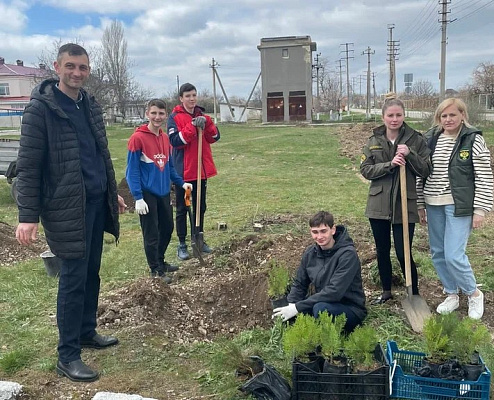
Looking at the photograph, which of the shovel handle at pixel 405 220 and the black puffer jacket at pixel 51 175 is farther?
the shovel handle at pixel 405 220

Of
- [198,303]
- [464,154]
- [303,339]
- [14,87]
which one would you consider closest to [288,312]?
[303,339]

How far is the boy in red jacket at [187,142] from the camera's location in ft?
19.4

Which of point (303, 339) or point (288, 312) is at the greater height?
point (303, 339)

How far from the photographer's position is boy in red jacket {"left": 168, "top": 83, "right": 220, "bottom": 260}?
591cm

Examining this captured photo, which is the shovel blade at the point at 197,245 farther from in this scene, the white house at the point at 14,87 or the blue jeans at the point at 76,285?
the white house at the point at 14,87

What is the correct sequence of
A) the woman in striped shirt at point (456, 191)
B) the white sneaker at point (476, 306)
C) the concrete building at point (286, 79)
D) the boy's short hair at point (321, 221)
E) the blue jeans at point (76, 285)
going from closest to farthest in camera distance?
the blue jeans at point (76, 285)
the boy's short hair at point (321, 221)
the woman in striped shirt at point (456, 191)
the white sneaker at point (476, 306)
the concrete building at point (286, 79)

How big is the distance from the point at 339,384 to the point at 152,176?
10.1 ft

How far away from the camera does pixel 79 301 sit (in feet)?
11.2

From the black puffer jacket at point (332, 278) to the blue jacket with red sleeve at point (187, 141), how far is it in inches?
100

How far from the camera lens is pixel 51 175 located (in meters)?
3.17

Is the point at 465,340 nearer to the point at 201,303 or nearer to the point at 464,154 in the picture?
the point at 464,154

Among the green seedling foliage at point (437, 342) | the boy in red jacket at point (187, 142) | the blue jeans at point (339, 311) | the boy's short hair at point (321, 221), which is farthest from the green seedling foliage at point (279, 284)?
the boy in red jacket at point (187, 142)

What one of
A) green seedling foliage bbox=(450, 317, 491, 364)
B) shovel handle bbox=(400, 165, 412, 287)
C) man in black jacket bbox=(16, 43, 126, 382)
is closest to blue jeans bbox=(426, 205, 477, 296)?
shovel handle bbox=(400, 165, 412, 287)

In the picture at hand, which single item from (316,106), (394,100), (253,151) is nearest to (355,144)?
(253,151)
